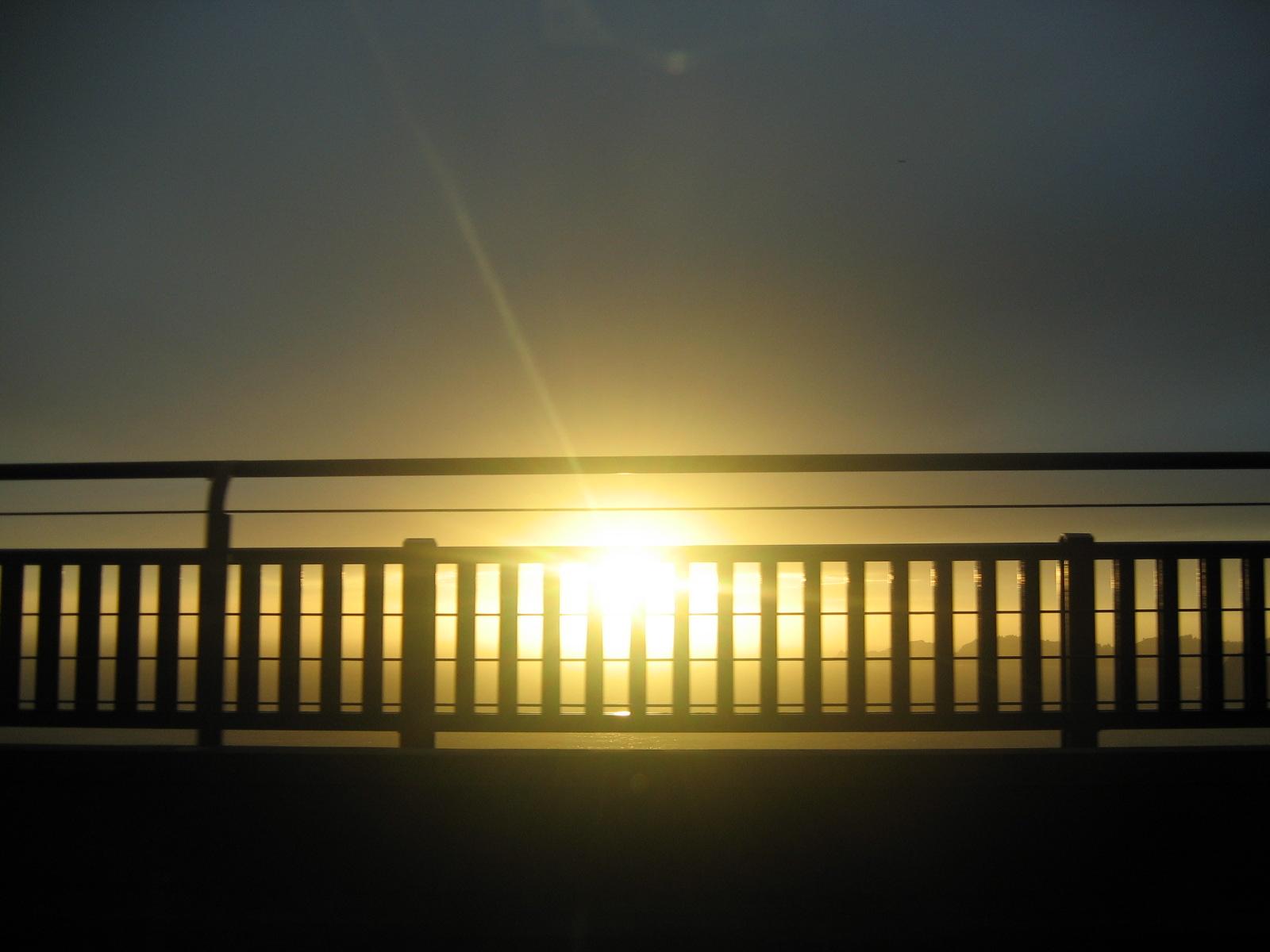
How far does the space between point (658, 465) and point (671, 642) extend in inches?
25.9

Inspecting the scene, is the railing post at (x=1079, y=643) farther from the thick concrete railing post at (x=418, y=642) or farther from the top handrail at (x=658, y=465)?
the thick concrete railing post at (x=418, y=642)

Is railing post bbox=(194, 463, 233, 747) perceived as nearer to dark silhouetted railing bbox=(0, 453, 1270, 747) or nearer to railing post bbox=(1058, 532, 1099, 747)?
dark silhouetted railing bbox=(0, 453, 1270, 747)

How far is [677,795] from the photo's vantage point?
318 centimetres

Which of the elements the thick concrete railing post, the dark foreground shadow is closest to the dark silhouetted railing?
the thick concrete railing post

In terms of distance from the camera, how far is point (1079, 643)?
3596 millimetres

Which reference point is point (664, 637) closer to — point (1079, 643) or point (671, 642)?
point (671, 642)

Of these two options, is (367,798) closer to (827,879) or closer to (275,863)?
(275,863)

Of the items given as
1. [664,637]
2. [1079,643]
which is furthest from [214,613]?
[1079,643]

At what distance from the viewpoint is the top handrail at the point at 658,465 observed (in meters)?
3.68

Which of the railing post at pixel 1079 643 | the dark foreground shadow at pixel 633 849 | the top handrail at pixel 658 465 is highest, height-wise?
the top handrail at pixel 658 465

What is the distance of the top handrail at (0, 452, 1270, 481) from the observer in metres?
3.68

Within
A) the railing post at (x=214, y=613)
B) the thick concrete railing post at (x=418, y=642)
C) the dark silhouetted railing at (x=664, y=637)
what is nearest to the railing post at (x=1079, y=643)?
the dark silhouetted railing at (x=664, y=637)

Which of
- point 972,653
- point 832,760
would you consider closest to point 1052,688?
point 972,653

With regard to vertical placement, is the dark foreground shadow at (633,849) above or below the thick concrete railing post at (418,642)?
below
